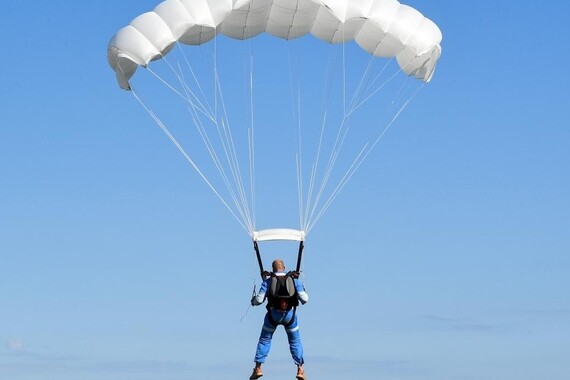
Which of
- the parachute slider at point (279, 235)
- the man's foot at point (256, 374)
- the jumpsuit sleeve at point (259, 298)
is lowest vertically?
the man's foot at point (256, 374)

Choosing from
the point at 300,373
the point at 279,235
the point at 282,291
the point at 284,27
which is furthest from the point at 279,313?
the point at 284,27

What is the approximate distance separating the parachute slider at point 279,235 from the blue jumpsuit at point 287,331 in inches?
37.0

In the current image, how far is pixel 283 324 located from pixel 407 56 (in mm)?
6442

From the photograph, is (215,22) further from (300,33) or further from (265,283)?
(265,283)

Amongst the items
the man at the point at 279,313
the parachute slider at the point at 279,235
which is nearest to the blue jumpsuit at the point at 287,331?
the man at the point at 279,313

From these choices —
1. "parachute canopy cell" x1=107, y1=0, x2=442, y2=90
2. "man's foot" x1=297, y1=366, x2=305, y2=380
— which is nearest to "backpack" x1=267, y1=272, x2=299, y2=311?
"man's foot" x1=297, y1=366, x2=305, y2=380

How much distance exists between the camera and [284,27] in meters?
28.7

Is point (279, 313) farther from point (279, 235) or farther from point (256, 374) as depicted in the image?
point (279, 235)

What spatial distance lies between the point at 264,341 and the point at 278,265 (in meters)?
1.47

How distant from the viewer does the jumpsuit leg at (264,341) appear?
84.7ft

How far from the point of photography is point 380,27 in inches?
1107

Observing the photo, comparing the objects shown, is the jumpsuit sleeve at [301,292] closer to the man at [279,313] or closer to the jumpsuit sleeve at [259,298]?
the man at [279,313]

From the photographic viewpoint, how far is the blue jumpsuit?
25625 millimetres

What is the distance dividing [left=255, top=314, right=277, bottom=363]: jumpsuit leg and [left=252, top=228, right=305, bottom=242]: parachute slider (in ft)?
4.73
